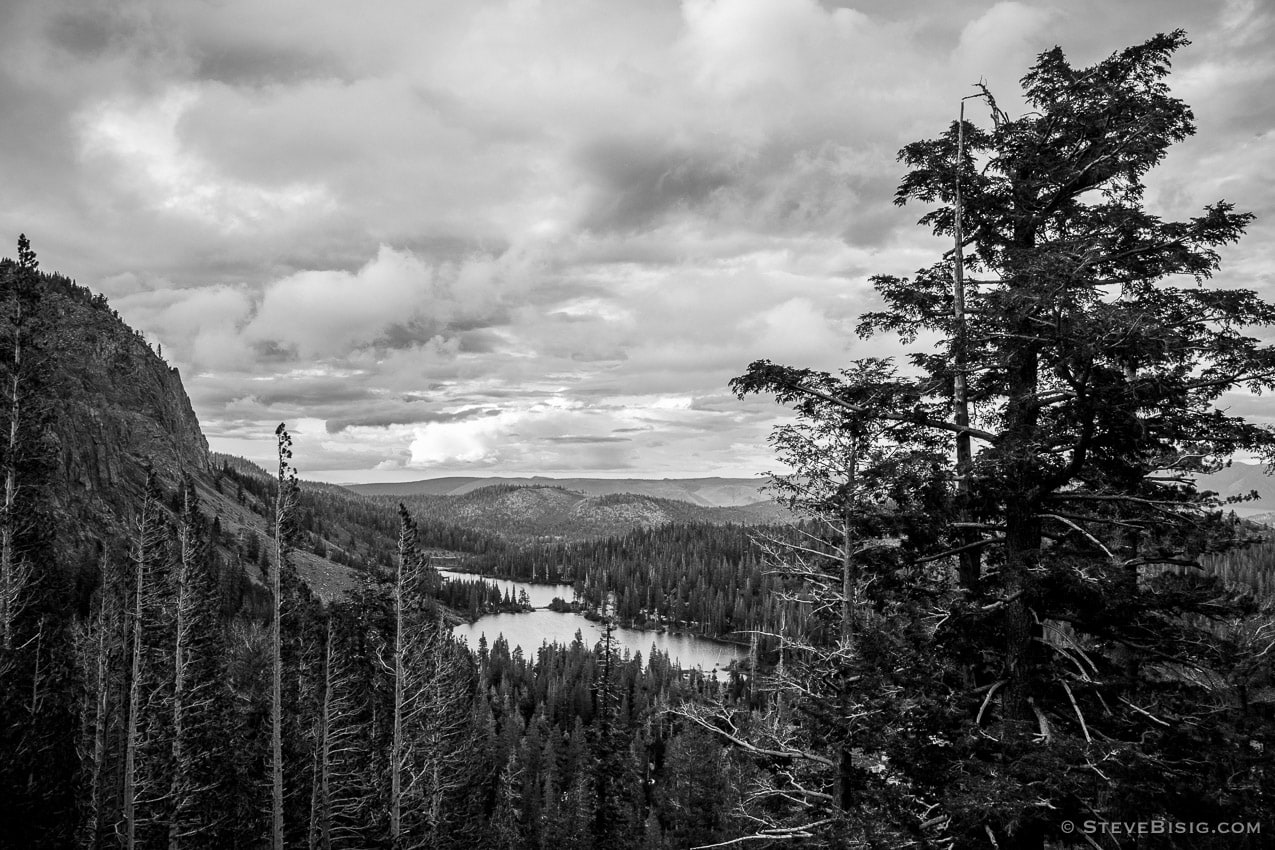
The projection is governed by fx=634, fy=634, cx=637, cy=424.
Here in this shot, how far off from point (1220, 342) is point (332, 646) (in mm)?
26173

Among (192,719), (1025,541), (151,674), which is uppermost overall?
(1025,541)

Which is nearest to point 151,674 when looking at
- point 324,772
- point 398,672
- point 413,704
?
point 324,772

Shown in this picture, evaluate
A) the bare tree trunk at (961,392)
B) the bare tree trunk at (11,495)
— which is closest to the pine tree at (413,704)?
the bare tree trunk at (11,495)

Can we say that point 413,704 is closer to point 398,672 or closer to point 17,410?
point 398,672

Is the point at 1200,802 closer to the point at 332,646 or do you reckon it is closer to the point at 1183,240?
the point at 1183,240

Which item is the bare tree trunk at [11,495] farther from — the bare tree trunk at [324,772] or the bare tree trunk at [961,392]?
the bare tree trunk at [961,392]

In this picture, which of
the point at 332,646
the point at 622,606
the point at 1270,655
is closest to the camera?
the point at 1270,655

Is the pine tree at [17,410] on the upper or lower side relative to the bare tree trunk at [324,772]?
upper

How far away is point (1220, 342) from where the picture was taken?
7484 mm

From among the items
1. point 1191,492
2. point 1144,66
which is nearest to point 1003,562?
point 1191,492

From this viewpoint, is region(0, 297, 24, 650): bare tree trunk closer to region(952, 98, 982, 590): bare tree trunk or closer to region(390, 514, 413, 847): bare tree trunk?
region(390, 514, 413, 847): bare tree trunk

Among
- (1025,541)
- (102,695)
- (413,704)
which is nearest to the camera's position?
(1025,541)

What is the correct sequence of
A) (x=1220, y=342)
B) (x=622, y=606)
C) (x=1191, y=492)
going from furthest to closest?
(x=622, y=606)
(x=1191, y=492)
(x=1220, y=342)

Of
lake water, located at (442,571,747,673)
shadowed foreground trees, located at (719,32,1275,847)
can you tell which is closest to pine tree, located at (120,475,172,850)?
shadowed foreground trees, located at (719,32,1275,847)
